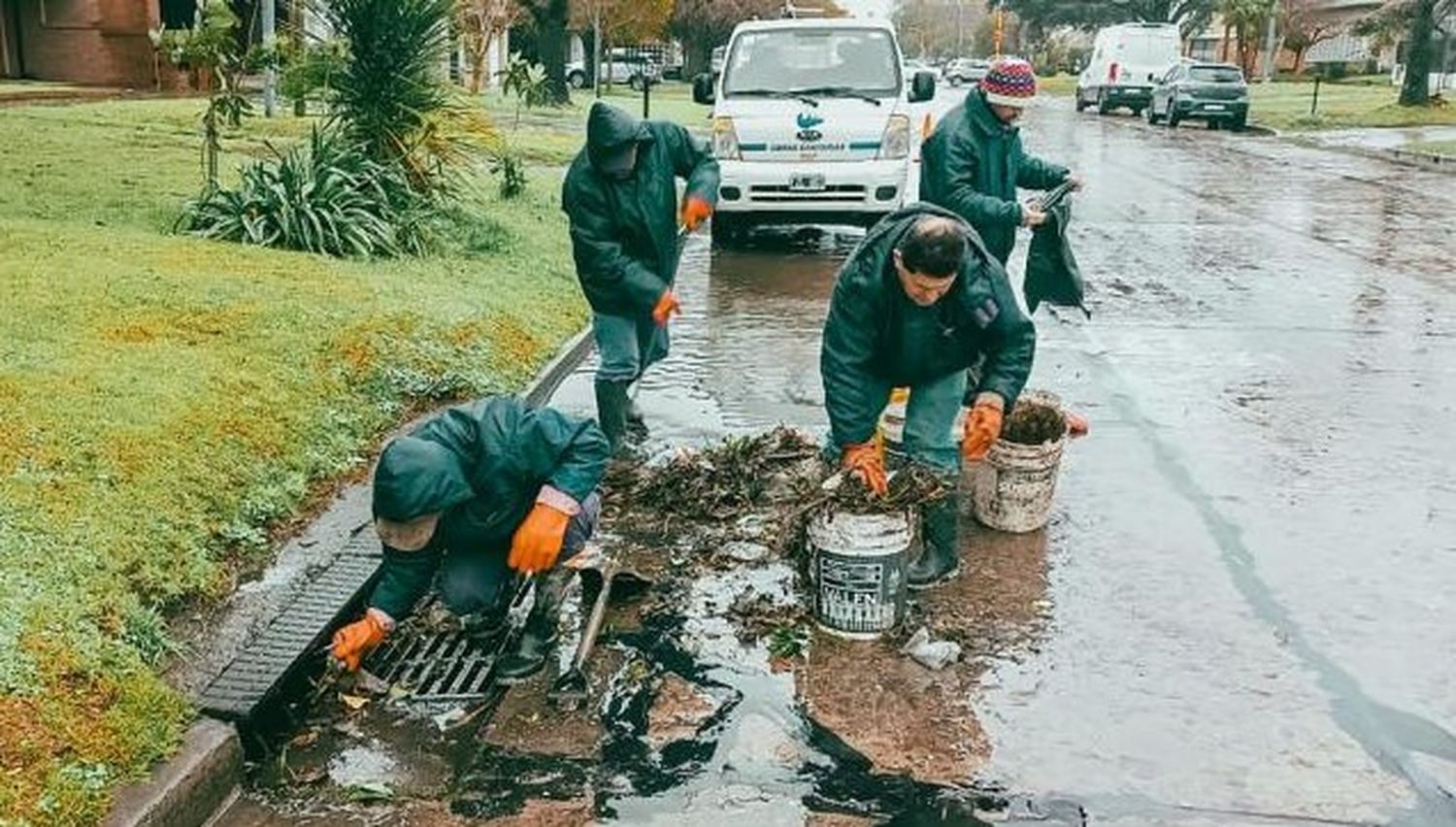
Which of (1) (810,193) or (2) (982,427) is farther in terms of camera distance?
(1) (810,193)

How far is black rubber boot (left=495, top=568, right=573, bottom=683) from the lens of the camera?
14.6 ft

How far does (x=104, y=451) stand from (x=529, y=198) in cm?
901

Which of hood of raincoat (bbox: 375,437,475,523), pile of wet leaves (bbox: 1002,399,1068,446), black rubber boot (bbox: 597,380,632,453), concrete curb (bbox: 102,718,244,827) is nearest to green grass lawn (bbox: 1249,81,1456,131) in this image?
pile of wet leaves (bbox: 1002,399,1068,446)

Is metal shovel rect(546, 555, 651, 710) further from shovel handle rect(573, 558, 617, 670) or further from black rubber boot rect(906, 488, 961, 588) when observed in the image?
black rubber boot rect(906, 488, 961, 588)

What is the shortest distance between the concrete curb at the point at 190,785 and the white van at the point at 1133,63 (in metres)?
38.3

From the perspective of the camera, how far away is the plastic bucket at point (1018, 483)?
18.0 ft

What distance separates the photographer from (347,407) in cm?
647

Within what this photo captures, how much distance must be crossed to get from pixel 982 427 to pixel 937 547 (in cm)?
65

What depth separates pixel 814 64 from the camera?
42.5ft

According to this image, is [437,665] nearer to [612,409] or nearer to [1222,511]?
[612,409]

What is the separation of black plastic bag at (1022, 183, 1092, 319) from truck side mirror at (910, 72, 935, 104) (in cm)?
542

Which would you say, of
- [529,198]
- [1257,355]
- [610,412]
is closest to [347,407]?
[610,412]

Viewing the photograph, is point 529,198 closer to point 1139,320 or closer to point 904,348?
point 1139,320

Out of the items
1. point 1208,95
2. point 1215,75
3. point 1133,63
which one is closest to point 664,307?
point 1208,95
